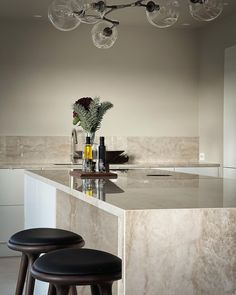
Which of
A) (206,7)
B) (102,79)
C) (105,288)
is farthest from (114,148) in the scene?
(105,288)

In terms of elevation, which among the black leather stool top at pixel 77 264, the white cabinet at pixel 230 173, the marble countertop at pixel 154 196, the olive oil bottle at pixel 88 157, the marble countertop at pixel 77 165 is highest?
the olive oil bottle at pixel 88 157

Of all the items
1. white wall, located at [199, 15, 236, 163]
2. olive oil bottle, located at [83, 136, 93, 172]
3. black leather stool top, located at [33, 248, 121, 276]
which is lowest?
black leather stool top, located at [33, 248, 121, 276]

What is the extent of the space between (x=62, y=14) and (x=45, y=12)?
7.32 feet

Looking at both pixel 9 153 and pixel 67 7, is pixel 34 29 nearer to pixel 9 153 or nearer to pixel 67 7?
pixel 9 153

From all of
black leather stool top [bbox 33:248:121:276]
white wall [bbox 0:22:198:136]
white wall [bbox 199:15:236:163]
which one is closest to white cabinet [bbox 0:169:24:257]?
white wall [bbox 0:22:198:136]

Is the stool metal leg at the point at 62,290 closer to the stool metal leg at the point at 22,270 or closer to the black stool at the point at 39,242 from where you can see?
A: the black stool at the point at 39,242

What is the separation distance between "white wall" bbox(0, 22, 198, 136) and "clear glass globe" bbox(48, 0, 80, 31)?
8.14ft

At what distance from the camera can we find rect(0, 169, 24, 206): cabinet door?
5.66 metres

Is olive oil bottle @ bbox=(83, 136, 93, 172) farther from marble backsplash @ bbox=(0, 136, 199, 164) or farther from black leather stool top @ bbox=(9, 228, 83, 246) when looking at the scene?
marble backsplash @ bbox=(0, 136, 199, 164)

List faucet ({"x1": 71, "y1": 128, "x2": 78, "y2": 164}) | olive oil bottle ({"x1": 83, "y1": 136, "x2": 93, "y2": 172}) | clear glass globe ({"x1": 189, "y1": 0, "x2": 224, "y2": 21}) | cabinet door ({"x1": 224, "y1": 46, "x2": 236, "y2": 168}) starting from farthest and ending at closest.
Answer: faucet ({"x1": 71, "y1": 128, "x2": 78, "y2": 164}), cabinet door ({"x1": 224, "y1": 46, "x2": 236, "y2": 168}), clear glass globe ({"x1": 189, "y1": 0, "x2": 224, "y2": 21}), olive oil bottle ({"x1": 83, "y1": 136, "x2": 93, "y2": 172})

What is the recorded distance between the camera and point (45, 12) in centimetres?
600

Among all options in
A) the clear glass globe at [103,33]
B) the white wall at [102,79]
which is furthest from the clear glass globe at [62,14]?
the white wall at [102,79]

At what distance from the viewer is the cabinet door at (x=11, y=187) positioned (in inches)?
223

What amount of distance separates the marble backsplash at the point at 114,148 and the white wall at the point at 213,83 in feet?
0.82
